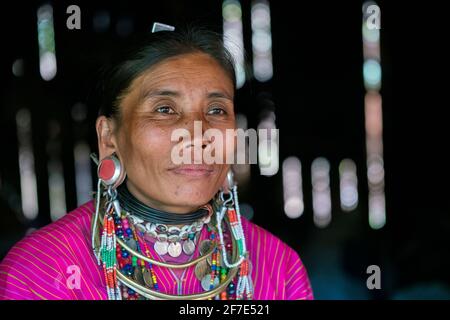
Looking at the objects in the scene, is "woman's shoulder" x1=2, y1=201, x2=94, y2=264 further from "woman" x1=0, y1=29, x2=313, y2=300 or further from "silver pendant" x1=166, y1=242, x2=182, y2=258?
"silver pendant" x1=166, y1=242, x2=182, y2=258

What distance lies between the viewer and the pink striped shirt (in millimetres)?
2062

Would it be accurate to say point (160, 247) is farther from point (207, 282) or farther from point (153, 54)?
point (153, 54)

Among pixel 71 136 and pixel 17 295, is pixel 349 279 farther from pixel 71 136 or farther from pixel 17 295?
pixel 17 295

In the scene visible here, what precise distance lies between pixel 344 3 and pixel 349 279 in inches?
80.8

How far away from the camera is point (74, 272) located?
2.12m

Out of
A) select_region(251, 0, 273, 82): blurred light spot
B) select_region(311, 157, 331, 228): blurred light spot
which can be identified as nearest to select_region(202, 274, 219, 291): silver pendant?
select_region(251, 0, 273, 82): blurred light spot

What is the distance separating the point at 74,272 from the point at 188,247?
0.43 meters

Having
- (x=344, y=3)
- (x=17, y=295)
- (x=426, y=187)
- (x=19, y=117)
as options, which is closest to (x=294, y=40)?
(x=344, y=3)

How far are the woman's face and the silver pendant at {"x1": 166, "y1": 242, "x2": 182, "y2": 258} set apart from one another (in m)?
0.13

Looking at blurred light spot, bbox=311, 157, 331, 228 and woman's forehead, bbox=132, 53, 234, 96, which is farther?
blurred light spot, bbox=311, 157, 331, 228

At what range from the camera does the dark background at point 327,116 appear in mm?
3855

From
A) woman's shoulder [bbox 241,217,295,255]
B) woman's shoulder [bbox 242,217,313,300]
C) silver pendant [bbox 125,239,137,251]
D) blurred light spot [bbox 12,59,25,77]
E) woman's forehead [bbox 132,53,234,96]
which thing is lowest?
woman's shoulder [bbox 242,217,313,300]

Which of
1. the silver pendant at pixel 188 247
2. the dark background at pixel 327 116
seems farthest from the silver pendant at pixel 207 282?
the dark background at pixel 327 116

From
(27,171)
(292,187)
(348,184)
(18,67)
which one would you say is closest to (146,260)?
(18,67)
